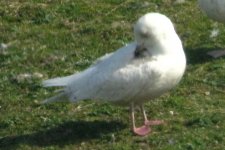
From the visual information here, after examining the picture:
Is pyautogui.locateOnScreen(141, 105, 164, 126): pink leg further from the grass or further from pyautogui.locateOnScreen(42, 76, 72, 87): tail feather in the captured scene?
pyautogui.locateOnScreen(42, 76, 72, 87): tail feather

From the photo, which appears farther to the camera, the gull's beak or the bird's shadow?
the bird's shadow

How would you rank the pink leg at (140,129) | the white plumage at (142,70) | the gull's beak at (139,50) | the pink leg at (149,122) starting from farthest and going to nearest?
the pink leg at (149,122) → the pink leg at (140,129) → the gull's beak at (139,50) → the white plumage at (142,70)

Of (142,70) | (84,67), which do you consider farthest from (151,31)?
Result: (84,67)

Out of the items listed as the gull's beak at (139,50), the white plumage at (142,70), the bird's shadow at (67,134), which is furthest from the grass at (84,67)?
the gull's beak at (139,50)

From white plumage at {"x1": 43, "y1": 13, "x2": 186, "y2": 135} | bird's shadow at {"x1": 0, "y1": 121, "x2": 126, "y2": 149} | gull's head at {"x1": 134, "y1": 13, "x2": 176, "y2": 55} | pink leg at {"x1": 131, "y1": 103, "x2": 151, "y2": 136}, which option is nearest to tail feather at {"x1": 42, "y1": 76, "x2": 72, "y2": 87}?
white plumage at {"x1": 43, "y1": 13, "x2": 186, "y2": 135}

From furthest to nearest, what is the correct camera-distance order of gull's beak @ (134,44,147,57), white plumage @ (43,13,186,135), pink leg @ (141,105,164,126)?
pink leg @ (141,105,164,126)
gull's beak @ (134,44,147,57)
white plumage @ (43,13,186,135)

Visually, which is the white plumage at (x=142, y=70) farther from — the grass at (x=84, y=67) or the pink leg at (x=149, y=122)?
the grass at (x=84, y=67)

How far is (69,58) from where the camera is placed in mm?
11031

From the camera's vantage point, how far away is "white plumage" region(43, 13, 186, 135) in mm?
8586

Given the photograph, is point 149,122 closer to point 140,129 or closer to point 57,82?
point 140,129

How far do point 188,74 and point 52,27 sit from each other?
2387 millimetres

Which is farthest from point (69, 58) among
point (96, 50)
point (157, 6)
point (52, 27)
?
point (157, 6)

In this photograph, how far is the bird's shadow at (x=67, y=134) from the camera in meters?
8.92

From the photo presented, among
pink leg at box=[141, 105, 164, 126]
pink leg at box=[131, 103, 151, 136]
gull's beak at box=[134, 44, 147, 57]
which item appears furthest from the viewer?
pink leg at box=[141, 105, 164, 126]
